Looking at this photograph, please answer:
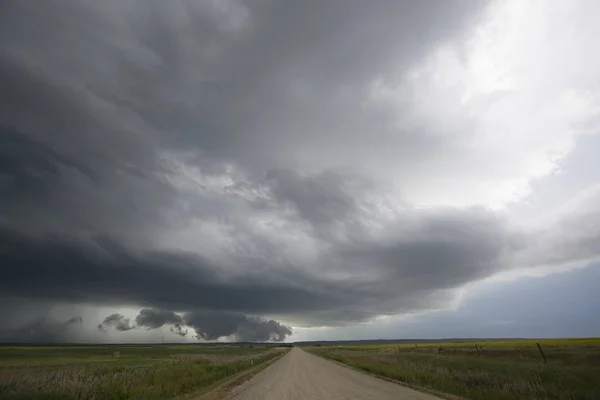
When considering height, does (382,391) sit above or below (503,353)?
below

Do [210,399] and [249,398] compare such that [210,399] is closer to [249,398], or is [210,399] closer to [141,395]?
[249,398]

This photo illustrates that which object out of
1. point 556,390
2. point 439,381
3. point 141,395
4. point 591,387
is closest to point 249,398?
point 141,395

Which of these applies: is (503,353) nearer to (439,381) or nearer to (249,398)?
(439,381)

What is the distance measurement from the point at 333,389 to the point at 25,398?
14.7 metres

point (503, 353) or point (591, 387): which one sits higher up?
point (503, 353)

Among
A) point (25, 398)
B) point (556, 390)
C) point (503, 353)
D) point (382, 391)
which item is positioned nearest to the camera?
point (25, 398)

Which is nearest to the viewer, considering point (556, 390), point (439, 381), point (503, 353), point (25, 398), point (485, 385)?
point (25, 398)

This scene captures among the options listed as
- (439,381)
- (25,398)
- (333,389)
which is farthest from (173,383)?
(439,381)

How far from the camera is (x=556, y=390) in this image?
17859 millimetres

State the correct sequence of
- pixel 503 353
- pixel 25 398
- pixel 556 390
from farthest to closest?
pixel 503 353, pixel 556 390, pixel 25 398

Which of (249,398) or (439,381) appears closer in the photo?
(249,398)

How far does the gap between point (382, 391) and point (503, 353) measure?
31.9m

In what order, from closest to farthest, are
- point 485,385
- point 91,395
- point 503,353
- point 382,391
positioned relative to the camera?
point 91,395, point 382,391, point 485,385, point 503,353

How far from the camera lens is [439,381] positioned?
914 inches
